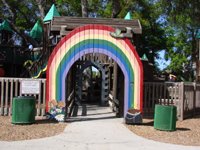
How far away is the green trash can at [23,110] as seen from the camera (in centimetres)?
1340

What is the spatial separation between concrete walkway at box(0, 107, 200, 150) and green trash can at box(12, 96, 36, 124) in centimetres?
133

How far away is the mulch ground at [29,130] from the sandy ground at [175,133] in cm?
248

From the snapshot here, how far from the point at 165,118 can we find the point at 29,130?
4.24 m

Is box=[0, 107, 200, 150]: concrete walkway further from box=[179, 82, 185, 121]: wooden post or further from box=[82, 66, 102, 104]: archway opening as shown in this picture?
box=[82, 66, 102, 104]: archway opening

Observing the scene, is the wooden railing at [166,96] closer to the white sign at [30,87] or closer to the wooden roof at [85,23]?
the wooden roof at [85,23]

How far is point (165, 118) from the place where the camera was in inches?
516

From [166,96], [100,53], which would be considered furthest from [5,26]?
[166,96]

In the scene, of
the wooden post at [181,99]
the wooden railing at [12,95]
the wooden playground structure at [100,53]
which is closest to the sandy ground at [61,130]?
the wooden railing at [12,95]

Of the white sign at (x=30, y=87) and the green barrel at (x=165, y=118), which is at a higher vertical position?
the white sign at (x=30, y=87)

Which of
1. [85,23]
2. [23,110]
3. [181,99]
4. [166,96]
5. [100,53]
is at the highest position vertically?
[85,23]

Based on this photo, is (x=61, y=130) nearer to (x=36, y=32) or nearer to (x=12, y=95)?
(x=12, y=95)

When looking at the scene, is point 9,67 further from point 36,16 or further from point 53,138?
point 53,138

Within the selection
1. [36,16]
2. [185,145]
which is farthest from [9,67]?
[185,145]

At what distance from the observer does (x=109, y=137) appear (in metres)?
11.4
